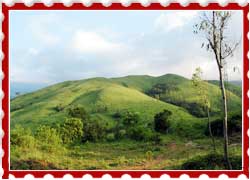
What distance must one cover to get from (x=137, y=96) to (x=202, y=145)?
2.45m

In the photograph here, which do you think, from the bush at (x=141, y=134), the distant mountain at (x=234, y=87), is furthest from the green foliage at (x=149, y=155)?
the distant mountain at (x=234, y=87)

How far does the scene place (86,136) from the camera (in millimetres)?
16906

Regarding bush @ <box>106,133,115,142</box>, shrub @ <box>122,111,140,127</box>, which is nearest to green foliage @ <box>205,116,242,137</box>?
shrub @ <box>122,111,140,127</box>

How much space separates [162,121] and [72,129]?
2.21 meters

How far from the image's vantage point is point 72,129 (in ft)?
55.7

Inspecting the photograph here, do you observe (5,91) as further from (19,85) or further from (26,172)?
(26,172)

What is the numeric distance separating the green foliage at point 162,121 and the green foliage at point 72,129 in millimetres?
1840

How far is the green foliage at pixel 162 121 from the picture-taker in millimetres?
16984

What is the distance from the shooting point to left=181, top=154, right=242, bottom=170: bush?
15.9 metres

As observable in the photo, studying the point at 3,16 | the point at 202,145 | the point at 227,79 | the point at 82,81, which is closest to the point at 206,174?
the point at 202,145

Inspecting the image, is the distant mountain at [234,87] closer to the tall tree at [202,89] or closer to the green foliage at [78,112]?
the tall tree at [202,89]

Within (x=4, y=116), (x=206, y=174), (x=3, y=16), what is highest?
(x=3, y=16)

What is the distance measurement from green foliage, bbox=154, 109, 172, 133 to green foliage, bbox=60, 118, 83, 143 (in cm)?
184

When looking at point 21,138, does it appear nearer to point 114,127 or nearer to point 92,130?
point 92,130
